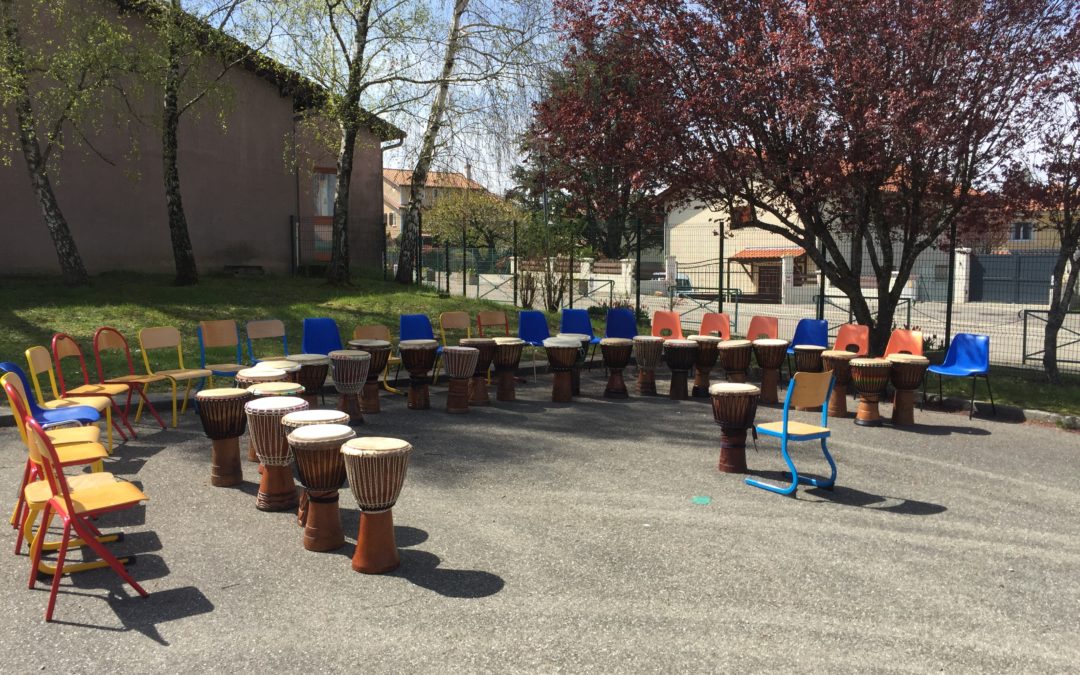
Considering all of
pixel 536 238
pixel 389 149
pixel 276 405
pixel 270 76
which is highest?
pixel 270 76

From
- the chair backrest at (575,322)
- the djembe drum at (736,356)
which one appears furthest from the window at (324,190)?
the djembe drum at (736,356)

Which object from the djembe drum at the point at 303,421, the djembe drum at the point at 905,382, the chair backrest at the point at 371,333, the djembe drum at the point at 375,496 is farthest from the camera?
the chair backrest at the point at 371,333

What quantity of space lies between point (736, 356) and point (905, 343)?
6.33 feet

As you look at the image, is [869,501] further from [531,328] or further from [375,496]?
[531,328]

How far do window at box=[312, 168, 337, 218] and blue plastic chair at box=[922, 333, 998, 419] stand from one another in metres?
17.7

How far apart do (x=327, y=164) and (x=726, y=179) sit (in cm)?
1562

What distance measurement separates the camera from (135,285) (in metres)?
15.2

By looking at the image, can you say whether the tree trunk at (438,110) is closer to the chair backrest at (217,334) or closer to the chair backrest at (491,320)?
the chair backrest at (491,320)

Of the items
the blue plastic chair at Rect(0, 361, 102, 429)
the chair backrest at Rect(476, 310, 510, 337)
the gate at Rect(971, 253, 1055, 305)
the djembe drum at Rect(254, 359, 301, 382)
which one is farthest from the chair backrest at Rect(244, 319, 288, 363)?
the gate at Rect(971, 253, 1055, 305)

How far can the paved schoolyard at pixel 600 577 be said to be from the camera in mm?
3422

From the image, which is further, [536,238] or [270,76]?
[270,76]

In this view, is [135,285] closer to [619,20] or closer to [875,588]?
[619,20]

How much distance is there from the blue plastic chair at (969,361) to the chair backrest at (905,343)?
0.31 m

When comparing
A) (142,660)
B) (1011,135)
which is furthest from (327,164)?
(142,660)
